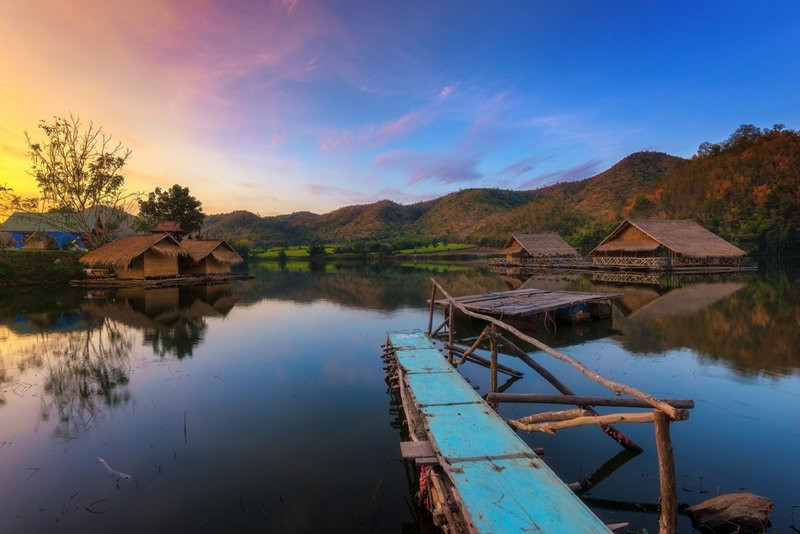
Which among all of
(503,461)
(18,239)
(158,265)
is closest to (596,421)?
(503,461)

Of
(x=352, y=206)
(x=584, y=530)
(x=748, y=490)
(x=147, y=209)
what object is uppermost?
(x=352, y=206)

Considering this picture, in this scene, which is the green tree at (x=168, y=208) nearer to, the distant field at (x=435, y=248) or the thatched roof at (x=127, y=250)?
the thatched roof at (x=127, y=250)

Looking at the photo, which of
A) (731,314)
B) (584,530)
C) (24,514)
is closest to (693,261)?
(731,314)

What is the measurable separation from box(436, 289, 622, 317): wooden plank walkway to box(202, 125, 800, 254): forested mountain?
43014mm

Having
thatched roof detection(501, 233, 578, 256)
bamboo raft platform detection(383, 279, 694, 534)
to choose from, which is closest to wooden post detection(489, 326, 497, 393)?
bamboo raft platform detection(383, 279, 694, 534)

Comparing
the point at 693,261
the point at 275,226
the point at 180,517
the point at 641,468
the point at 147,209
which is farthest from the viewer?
the point at 275,226

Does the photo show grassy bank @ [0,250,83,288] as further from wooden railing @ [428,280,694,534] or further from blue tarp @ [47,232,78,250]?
wooden railing @ [428,280,694,534]

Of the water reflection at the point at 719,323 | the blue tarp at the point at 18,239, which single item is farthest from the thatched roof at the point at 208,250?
the water reflection at the point at 719,323

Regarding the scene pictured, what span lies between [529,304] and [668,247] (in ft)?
85.6

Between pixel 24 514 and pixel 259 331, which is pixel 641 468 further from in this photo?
pixel 259 331

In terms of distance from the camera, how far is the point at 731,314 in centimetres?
1516

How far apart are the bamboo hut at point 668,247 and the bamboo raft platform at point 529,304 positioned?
2310 cm

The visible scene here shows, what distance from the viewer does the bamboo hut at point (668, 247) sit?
34.2 m

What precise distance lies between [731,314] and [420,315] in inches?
478
